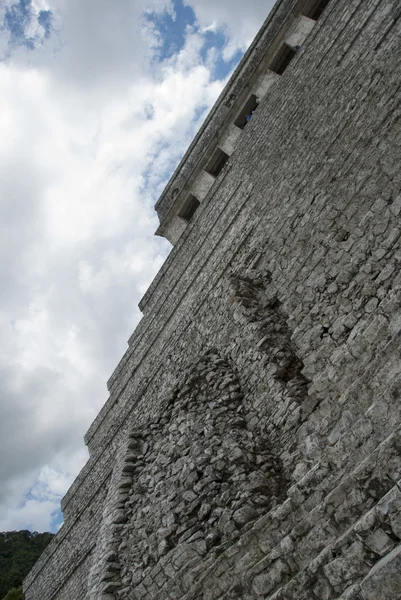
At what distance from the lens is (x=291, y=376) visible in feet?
17.4

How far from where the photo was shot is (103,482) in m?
10.1

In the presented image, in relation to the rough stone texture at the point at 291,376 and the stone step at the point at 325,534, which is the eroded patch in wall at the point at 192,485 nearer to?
the rough stone texture at the point at 291,376

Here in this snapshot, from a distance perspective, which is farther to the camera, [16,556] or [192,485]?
[16,556]

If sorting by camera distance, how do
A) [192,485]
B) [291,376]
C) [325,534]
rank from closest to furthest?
[325,534] → [192,485] → [291,376]

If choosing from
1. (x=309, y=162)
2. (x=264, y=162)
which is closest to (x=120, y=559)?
(x=309, y=162)

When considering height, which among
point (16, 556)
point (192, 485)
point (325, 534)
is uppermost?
point (16, 556)

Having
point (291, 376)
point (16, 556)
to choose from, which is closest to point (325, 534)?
point (291, 376)

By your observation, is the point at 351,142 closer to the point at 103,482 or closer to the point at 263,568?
the point at 263,568

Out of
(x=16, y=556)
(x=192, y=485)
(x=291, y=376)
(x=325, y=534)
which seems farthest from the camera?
(x=16, y=556)

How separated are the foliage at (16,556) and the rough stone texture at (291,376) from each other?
15.7 meters

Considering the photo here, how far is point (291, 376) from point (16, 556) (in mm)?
27592

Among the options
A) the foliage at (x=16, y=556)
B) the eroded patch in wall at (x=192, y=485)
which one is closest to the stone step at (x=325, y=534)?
the eroded patch in wall at (x=192, y=485)

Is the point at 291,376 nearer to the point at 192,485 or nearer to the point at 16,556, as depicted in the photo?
the point at 192,485

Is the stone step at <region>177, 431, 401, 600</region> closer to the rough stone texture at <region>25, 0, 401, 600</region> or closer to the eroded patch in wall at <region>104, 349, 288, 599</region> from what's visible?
the rough stone texture at <region>25, 0, 401, 600</region>
